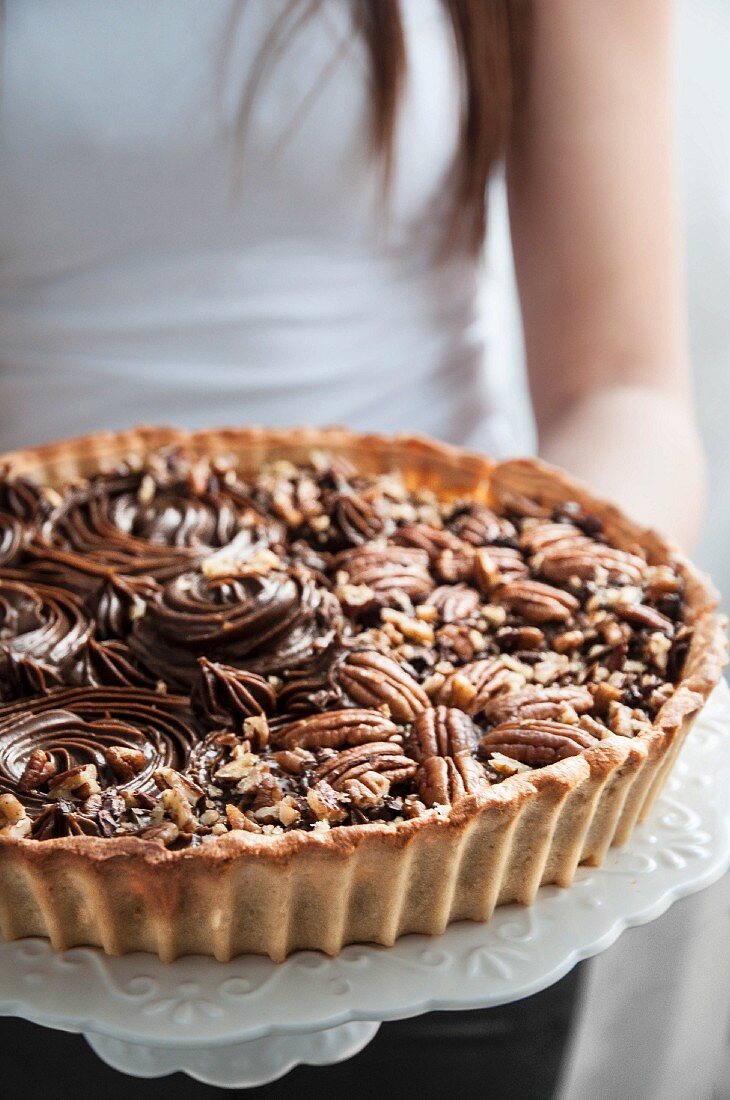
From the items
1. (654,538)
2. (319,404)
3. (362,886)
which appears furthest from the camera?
(319,404)

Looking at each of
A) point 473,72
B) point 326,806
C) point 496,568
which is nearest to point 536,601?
point 496,568

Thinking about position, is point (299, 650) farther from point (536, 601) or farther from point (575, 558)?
point (575, 558)

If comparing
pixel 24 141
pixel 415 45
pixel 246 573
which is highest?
pixel 415 45

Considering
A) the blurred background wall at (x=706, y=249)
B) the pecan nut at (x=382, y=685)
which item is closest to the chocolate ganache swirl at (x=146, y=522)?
the pecan nut at (x=382, y=685)

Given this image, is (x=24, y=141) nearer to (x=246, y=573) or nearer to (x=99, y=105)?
(x=99, y=105)

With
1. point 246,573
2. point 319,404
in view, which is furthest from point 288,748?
point 319,404

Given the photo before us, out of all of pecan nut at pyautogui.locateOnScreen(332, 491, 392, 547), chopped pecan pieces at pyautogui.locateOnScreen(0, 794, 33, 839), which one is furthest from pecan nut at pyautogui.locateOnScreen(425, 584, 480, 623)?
chopped pecan pieces at pyautogui.locateOnScreen(0, 794, 33, 839)
